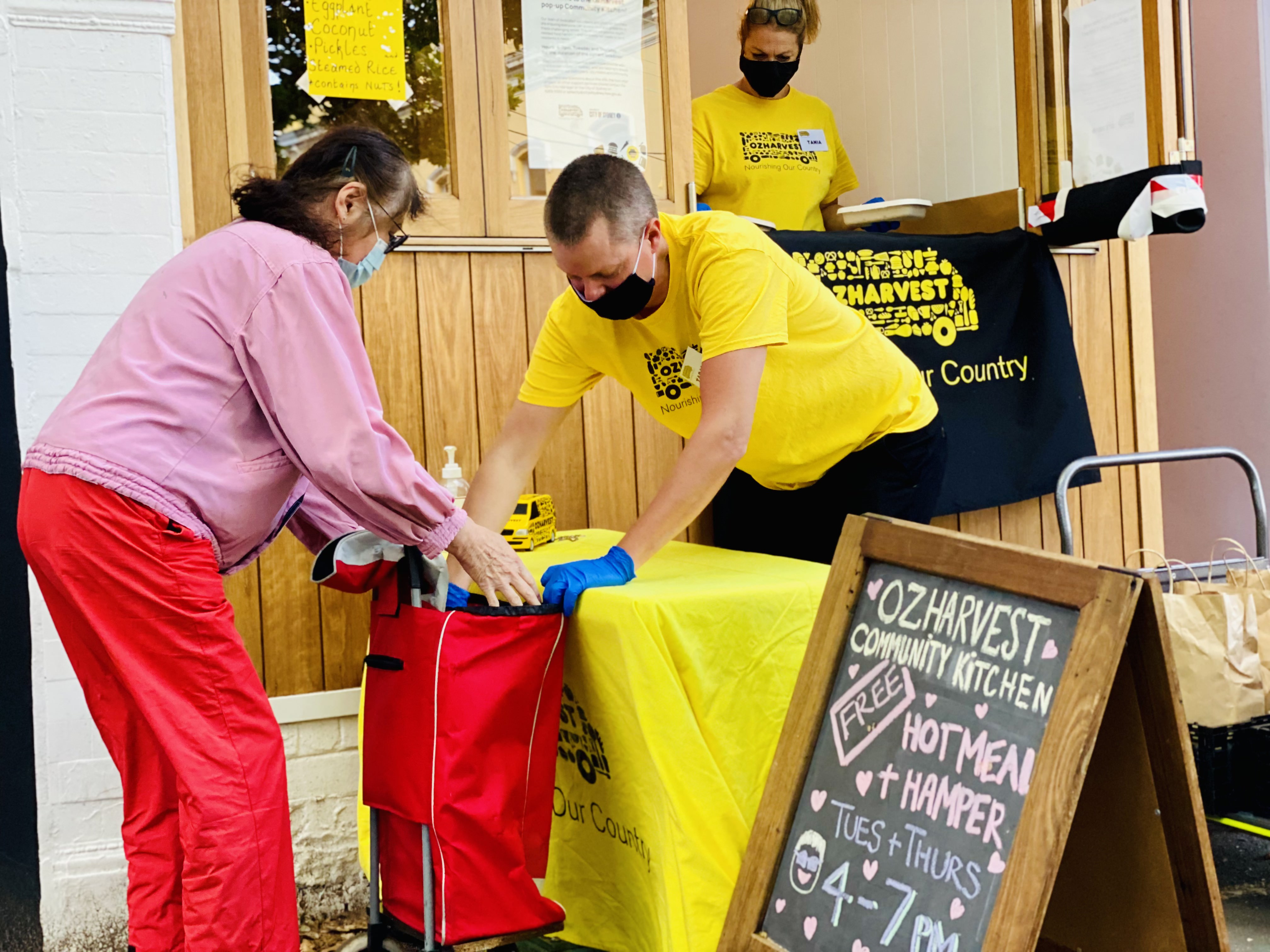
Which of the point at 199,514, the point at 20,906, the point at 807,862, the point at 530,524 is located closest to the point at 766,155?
the point at 530,524

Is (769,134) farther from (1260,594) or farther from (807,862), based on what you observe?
(807,862)

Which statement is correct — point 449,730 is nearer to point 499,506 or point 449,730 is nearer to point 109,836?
point 499,506

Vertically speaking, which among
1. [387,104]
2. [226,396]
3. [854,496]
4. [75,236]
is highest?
[387,104]

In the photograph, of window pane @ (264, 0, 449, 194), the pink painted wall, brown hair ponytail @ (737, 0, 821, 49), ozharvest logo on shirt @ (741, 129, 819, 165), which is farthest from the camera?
the pink painted wall

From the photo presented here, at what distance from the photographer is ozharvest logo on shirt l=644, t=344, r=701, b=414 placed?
2.30 metres

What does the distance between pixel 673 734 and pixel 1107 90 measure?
2521 millimetres

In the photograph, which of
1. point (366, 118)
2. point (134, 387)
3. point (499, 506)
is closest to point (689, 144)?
point (366, 118)

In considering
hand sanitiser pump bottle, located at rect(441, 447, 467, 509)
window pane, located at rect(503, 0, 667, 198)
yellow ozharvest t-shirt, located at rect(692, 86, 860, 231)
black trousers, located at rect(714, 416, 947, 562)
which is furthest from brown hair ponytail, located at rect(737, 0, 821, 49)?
hand sanitiser pump bottle, located at rect(441, 447, 467, 509)

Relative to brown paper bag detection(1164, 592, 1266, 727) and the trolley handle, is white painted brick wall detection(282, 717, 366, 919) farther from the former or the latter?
brown paper bag detection(1164, 592, 1266, 727)

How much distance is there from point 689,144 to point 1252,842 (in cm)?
221

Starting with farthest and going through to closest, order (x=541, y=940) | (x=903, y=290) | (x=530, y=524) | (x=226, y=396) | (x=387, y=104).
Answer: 1. (x=903, y=290)
2. (x=387, y=104)
3. (x=530, y=524)
4. (x=541, y=940)
5. (x=226, y=396)

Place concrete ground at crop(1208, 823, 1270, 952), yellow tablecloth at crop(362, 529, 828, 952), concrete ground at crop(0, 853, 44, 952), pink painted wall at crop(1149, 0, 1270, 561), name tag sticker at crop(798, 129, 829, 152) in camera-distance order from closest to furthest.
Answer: yellow tablecloth at crop(362, 529, 828, 952), concrete ground at crop(1208, 823, 1270, 952), concrete ground at crop(0, 853, 44, 952), name tag sticker at crop(798, 129, 829, 152), pink painted wall at crop(1149, 0, 1270, 561)

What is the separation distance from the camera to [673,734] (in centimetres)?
184

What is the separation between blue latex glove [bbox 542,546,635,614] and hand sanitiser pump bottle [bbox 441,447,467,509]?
28.5 inches
